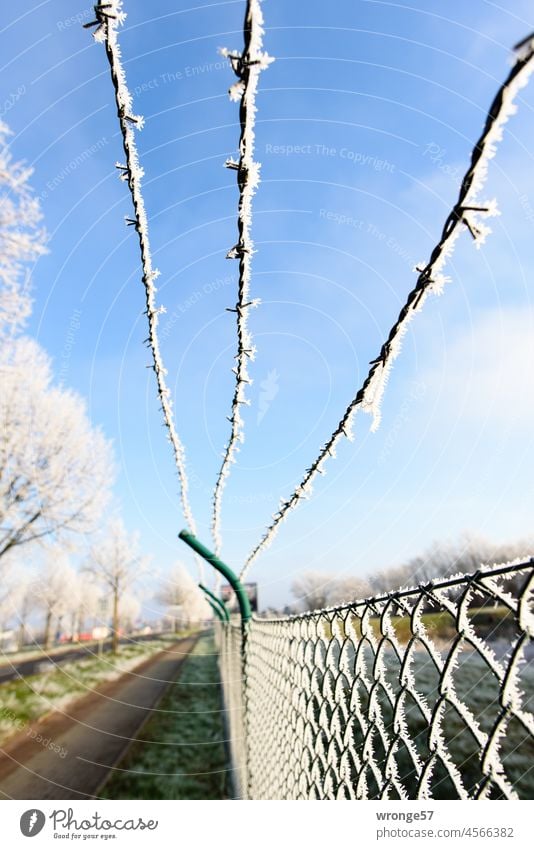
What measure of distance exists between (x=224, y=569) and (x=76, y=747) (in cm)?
512

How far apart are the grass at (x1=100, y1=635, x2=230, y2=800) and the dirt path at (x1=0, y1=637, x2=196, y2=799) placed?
24 centimetres

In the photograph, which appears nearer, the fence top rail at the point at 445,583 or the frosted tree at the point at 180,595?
the fence top rail at the point at 445,583

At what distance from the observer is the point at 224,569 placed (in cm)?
209

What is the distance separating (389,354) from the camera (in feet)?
2.52

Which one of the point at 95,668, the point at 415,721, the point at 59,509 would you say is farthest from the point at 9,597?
the point at 415,721

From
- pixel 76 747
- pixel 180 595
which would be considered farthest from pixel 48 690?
pixel 180 595

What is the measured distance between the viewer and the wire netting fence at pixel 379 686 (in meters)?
0.44

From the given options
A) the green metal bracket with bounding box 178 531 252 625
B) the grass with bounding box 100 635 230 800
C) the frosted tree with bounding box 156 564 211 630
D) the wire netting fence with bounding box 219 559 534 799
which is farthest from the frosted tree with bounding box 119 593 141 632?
the wire netting fence with bounding box 219 559 534 799

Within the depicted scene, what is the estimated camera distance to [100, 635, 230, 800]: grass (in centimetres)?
356

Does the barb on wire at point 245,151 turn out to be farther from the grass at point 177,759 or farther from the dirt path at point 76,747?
the dirt path at point 76,747

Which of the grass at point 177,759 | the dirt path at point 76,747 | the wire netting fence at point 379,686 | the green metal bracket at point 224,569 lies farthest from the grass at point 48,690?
the wire netting fence at point 379,686

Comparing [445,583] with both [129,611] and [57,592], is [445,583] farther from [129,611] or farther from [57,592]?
[129,611]

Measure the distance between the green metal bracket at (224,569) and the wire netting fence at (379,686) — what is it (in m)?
0.10
